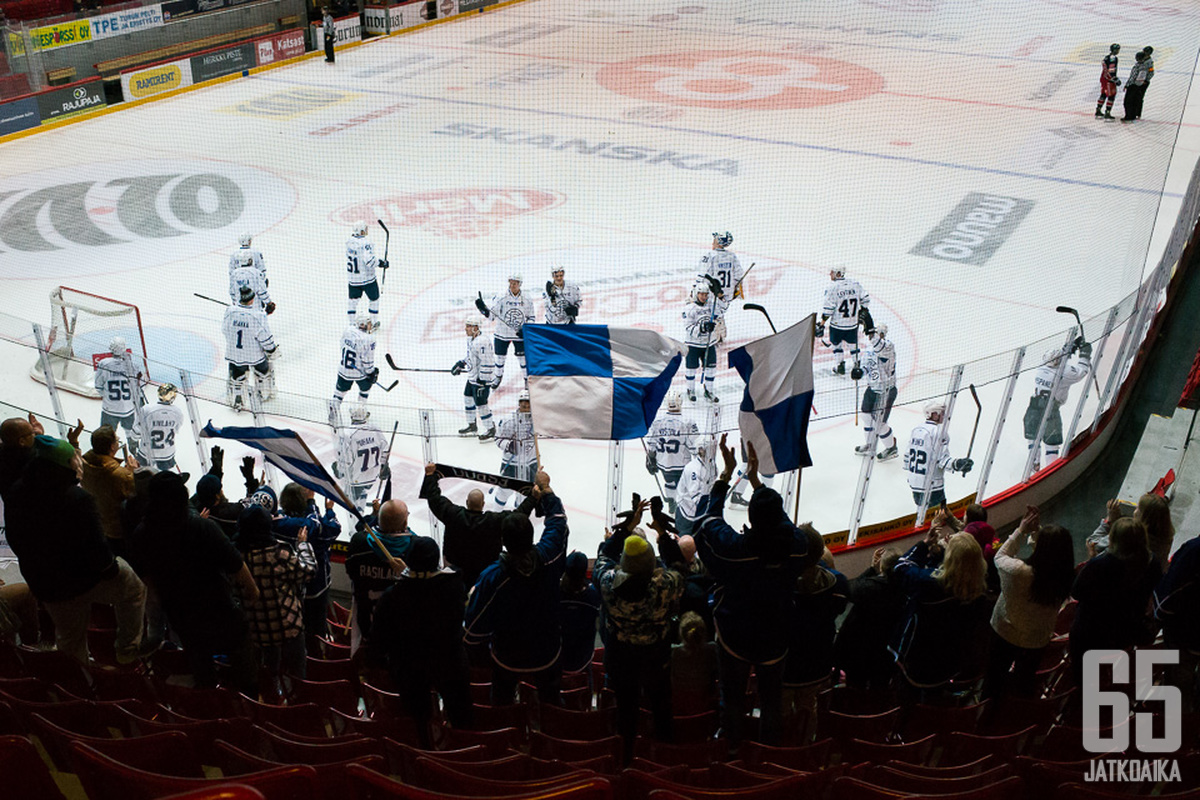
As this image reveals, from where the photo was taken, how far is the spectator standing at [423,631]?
3.94 metres

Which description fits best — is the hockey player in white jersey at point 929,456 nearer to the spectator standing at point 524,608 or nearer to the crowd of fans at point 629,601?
the crowd of fans at point 629,601

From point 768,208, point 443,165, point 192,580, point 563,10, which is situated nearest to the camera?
point 192,580

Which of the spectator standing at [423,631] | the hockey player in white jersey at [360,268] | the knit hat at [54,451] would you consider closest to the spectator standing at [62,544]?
the knit hat at [54,451]

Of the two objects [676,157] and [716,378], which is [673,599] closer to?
[716,378]

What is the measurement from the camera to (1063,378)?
775 centimetres

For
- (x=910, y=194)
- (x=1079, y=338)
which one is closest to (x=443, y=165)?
(x=910, y=194)

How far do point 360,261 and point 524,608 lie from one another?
25.4ft

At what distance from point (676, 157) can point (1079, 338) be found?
12.3 m

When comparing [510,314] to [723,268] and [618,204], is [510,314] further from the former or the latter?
[618,204]

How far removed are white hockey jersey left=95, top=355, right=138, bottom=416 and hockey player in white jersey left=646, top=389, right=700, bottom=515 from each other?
3.89 m

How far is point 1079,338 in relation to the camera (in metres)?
7.51

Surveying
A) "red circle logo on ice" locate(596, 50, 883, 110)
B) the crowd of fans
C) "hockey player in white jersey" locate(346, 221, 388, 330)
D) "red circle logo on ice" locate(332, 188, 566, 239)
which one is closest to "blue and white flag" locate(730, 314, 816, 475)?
the crowd of fans

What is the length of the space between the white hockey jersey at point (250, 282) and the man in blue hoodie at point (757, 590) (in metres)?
6.85

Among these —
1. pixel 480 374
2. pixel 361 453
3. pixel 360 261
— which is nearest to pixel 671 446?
pixel 361 453
